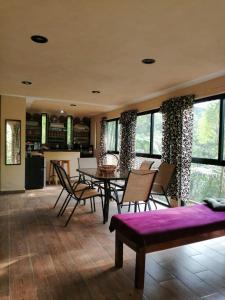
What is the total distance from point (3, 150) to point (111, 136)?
3.44m

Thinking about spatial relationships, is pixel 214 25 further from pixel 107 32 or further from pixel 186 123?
pixel 186 123

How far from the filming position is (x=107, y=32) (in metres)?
2.38

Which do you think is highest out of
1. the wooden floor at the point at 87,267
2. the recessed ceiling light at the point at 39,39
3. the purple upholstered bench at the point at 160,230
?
the recessed ceiling light at the point at 39,39

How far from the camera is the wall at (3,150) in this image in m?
5.48

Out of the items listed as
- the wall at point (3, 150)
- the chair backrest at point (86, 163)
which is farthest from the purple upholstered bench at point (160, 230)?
the wall at point (3, 150)

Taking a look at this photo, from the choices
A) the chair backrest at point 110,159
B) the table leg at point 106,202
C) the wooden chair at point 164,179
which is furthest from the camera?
the chair backrest at point 110,159

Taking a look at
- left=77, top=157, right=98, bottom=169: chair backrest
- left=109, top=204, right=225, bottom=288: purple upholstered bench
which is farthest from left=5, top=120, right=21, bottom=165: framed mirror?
left=109, top=204, right=225, bottom=288: purple upholstered bench

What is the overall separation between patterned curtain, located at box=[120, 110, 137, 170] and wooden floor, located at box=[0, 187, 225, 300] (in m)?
2.65

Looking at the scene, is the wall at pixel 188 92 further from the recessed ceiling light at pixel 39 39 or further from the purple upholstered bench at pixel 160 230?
the recessed ceiling light at pixel 39 39

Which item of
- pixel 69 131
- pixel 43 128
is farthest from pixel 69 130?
pixel 43 128

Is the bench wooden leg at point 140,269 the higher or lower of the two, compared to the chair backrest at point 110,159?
lower

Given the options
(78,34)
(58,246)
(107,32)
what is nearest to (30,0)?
(78,34)

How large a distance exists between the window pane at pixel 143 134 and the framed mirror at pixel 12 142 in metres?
2.90

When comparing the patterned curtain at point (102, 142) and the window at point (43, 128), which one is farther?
the window at point (43, 128)
